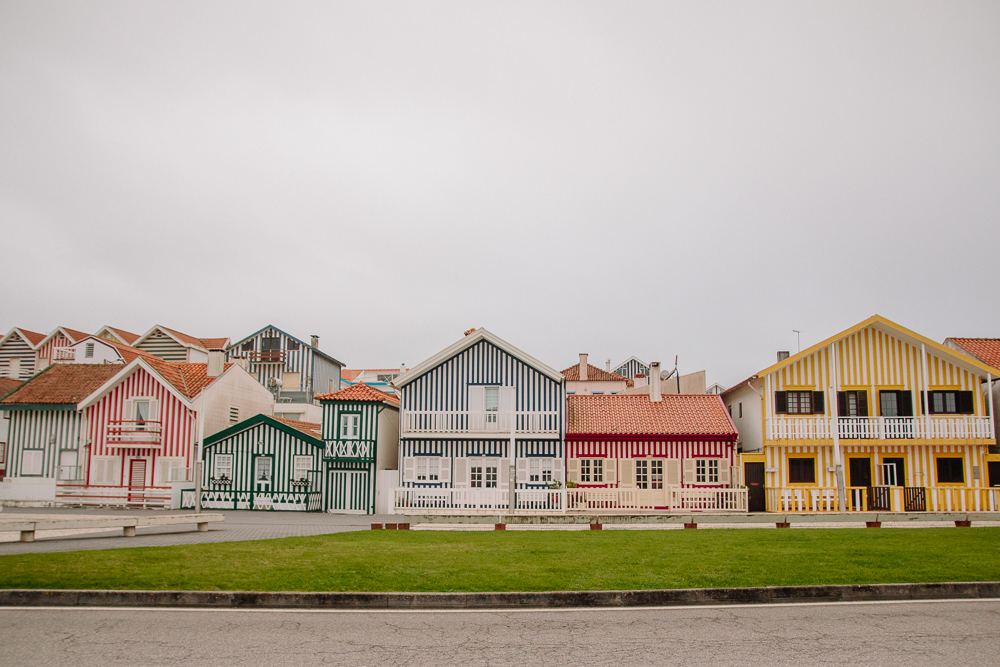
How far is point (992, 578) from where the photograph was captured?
11.4 metres

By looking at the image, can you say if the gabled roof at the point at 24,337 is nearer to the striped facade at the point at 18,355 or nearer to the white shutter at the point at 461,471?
the striped facade at the point at 18,355

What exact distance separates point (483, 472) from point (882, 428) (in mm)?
15845

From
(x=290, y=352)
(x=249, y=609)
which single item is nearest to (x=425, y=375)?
(x=249, y=609)

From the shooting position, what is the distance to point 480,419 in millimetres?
32219

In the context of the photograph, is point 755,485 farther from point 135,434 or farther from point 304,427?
point 135,434

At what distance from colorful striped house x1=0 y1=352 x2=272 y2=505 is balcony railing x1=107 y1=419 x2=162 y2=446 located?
44mm

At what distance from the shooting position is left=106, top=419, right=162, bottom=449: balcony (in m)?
34.7

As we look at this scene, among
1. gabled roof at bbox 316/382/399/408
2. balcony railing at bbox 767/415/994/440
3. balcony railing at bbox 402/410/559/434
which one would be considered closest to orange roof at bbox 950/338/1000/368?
balcony railing at bbox 767/415/994/440

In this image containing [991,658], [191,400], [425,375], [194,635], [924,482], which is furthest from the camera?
[191,400]

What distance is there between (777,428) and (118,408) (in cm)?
2867

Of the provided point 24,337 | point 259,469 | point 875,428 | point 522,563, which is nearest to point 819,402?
point 875,428

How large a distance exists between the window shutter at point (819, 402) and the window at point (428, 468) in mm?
15417

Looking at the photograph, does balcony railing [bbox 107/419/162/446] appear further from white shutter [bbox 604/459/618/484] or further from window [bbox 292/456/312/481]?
white shutter [bbox 604/459/618/484]

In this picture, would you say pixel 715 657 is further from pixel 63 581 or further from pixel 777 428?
pixel 777 428
